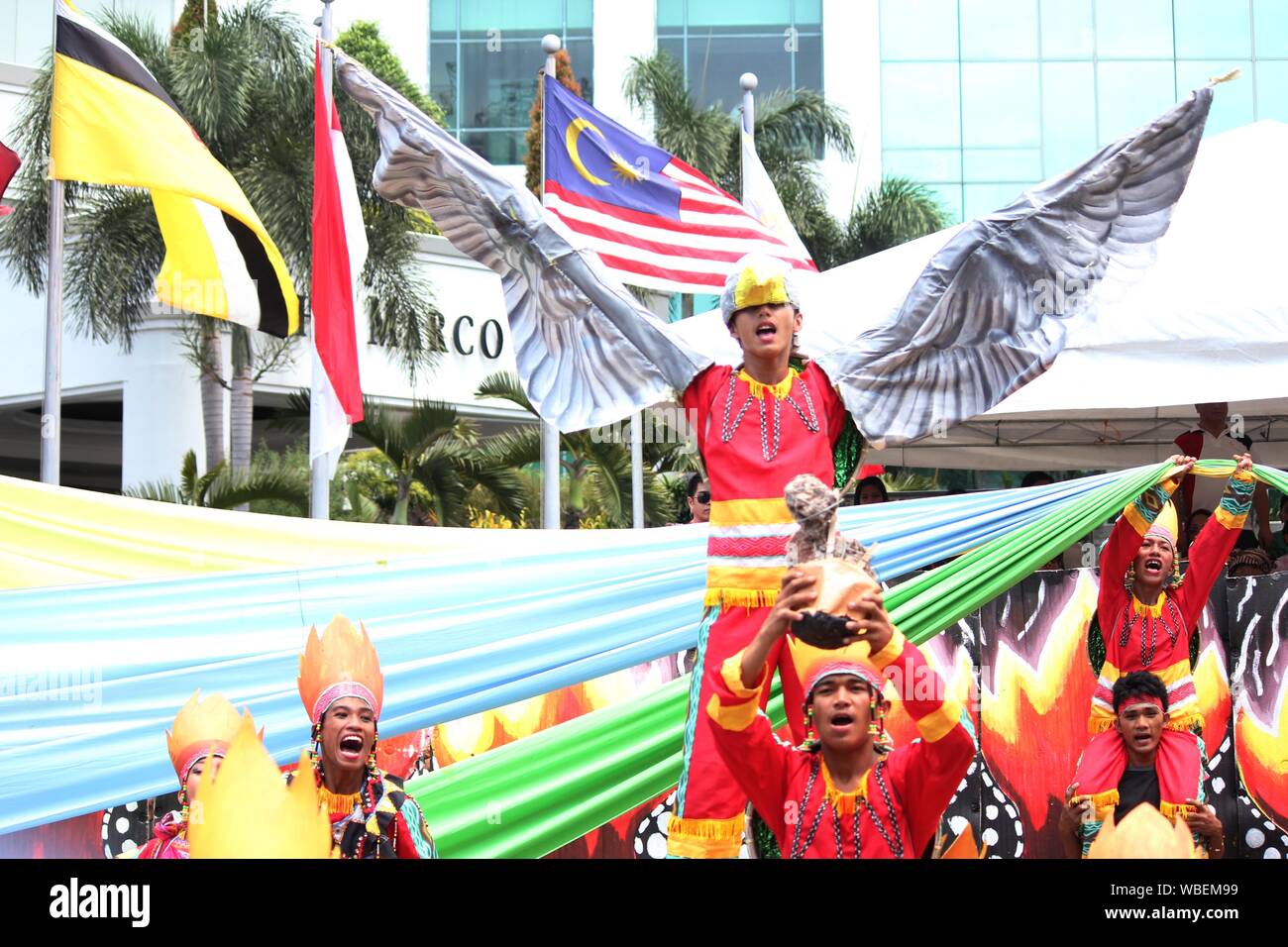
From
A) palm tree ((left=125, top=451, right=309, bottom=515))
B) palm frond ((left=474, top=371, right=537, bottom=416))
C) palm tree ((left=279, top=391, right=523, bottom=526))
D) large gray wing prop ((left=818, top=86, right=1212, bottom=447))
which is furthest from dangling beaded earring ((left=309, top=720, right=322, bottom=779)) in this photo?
palm frond ((left=474, top=371, right=537, bottom=416))

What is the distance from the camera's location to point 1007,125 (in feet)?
91.6

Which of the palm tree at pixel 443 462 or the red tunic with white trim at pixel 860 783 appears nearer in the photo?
the red tunic with white trim at pixel 860 783

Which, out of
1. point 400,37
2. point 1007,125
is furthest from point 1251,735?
point 400,37

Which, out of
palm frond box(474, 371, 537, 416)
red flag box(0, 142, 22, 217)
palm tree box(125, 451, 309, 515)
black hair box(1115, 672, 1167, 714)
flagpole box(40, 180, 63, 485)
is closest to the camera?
black hair box(1115, 672, 1167, 714)

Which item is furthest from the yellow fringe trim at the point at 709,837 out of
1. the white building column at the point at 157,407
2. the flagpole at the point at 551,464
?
the white building column at the point at 157,407

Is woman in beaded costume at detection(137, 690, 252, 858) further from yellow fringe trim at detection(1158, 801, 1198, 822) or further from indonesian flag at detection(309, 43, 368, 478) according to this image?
indonesian flag at detection(309, 43, 368, 478)

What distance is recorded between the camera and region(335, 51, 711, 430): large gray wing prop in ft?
13.1

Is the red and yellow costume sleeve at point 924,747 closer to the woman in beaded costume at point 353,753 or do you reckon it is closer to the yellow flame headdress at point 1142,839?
the yellow flame headdress at point 1142,839

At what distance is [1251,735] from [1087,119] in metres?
23.2

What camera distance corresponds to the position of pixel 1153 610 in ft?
18.4

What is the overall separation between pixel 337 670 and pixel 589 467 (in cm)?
1225

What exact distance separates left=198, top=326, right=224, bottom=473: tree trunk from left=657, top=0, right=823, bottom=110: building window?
1467 centimetres

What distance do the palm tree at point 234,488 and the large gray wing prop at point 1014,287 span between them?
10.4 m

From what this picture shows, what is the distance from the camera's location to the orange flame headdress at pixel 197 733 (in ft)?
12.2
